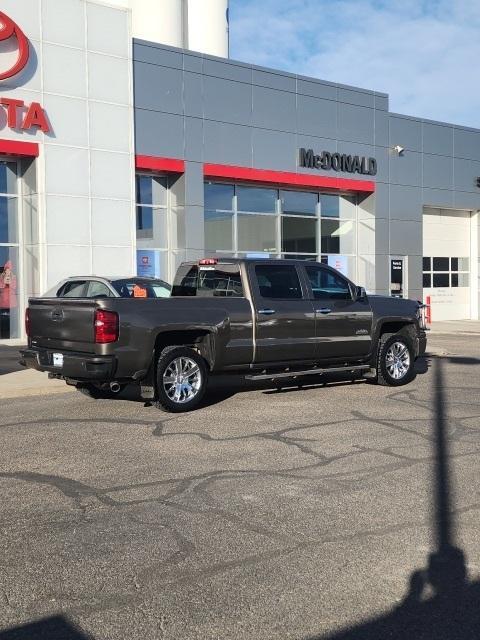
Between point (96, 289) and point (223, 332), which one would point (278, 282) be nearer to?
point (223, 332)

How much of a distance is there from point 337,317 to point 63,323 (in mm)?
3964

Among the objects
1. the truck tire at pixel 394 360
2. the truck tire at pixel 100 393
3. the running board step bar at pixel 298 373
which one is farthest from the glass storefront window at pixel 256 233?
the truck tire at pixel 100 393

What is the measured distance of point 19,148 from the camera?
62.6 feet

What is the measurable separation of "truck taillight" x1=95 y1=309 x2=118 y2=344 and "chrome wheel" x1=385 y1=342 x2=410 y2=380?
466cm

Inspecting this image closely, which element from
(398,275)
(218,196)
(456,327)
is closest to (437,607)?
(218,196)

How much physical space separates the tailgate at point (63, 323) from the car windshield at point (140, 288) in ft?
7.20

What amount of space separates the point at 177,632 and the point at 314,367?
7.67 m

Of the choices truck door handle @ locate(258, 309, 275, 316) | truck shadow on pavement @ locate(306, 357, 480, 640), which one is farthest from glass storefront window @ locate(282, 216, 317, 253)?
truck shadow on pavement @ locate(306, 357, 480, 640)

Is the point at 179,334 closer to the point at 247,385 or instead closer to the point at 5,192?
the point at 247,385

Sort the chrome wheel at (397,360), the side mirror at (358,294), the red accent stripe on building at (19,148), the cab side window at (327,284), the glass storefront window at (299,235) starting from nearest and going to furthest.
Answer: the cab side window at (327,284)
the side mirror at (358,294)
the chrome wheel at (397,360)
the red accent stripe on building at (19,148)
the glass storefront window at (299,235)

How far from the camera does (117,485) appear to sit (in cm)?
633

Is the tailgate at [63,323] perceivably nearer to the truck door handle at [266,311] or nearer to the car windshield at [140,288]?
the car windshield at [140,288]

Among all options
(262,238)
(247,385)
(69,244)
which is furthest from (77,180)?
(247,385)

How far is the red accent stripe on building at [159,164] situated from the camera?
21344 mm
